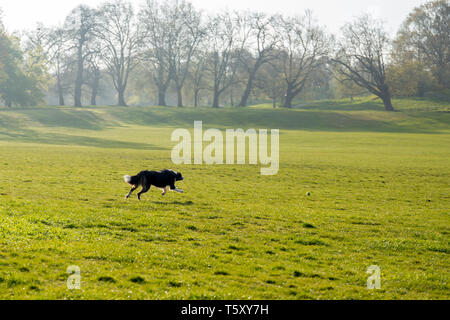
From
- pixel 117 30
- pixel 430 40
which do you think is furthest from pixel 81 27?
pixel 430 40

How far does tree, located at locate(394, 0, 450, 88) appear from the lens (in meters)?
96.8

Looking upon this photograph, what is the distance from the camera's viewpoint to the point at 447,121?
76188 mm

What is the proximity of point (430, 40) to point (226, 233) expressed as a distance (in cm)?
10346

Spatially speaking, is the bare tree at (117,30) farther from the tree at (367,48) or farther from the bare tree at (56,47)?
the tree at (367,48)

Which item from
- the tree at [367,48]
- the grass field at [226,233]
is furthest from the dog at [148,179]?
the tree at [367,48]

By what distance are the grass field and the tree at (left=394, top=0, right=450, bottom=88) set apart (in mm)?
80170

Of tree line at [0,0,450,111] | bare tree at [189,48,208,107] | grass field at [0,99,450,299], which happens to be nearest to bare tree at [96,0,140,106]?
tree line at [0,0,450,111]

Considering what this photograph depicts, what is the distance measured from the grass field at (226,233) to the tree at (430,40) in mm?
80170

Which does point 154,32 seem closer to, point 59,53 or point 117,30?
point 117,30

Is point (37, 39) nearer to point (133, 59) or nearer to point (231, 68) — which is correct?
point (133, 59)

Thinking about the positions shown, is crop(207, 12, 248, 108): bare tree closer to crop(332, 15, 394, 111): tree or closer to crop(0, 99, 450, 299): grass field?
crop(332, 15, 394, 111): tree

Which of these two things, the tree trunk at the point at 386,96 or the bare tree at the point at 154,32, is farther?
the bare tree at the point at 154,32

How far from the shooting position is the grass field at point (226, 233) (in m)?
7.39
